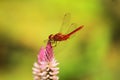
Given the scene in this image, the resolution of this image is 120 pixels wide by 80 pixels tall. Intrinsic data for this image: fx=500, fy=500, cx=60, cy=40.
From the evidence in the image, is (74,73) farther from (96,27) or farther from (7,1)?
(7,1)

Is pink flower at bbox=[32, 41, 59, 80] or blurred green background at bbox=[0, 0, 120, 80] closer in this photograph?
pink flower at bbox=[32, 41, 59, 80]

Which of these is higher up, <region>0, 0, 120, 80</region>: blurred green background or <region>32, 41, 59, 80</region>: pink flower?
<region>0, 0, 120, 80</region>: blurred green background

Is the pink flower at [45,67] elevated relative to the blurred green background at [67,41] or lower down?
lower down

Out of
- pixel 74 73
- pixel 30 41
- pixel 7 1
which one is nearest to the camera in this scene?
pixel 74 73

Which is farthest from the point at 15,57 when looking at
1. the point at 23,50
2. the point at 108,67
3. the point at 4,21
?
the point at 108,67

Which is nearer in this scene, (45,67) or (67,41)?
(45,67)

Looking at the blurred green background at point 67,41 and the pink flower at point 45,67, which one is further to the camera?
the blurred green background at point 67,41

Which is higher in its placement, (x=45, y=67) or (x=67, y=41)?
(x=67, y=41)

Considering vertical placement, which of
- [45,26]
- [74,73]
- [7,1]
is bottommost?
[74,73]
